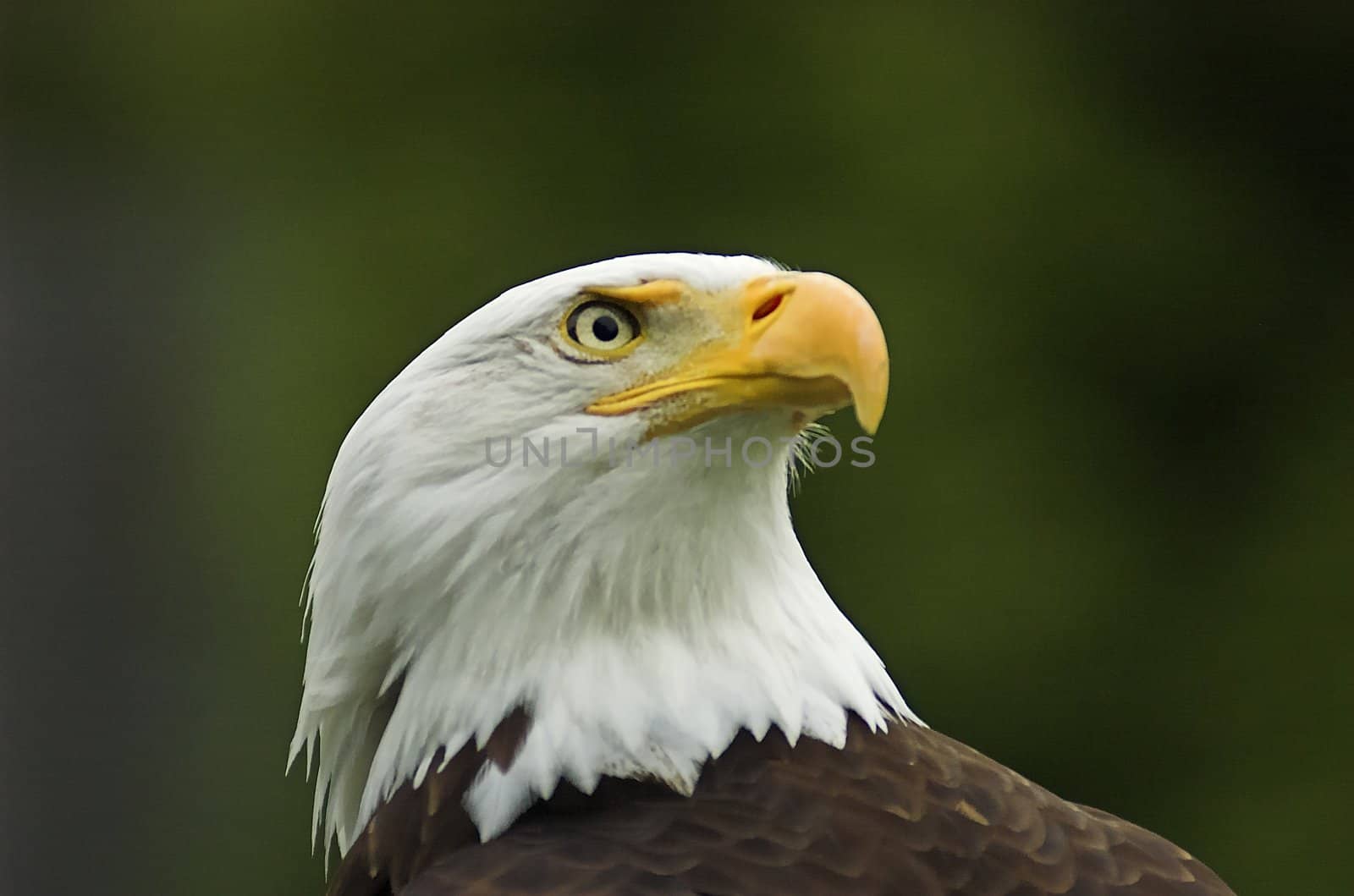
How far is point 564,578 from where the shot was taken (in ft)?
5.05

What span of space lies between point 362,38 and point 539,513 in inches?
114

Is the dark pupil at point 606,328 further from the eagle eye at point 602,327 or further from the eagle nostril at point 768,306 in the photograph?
the eagle nostril at point 768,306

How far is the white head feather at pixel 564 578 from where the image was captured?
1.52m

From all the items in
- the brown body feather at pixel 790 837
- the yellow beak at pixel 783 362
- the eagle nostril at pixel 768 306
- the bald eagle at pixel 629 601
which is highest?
the eagle nostril at pixel 768 306

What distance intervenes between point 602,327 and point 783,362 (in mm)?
225

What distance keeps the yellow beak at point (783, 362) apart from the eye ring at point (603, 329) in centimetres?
3

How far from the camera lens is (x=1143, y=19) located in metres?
3.82

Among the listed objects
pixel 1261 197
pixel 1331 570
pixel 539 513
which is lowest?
pixel 1331 570

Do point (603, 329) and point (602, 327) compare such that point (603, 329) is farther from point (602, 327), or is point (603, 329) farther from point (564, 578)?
point (564, 578)

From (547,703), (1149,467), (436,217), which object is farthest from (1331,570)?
(547,703)

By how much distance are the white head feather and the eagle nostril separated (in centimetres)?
5

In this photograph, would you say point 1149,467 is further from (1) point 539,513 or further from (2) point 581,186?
(1) point 539,513

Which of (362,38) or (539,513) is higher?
(362,38)

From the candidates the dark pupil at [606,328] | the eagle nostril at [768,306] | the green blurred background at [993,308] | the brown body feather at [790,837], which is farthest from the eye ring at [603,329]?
the green blurred background at [993,308]
